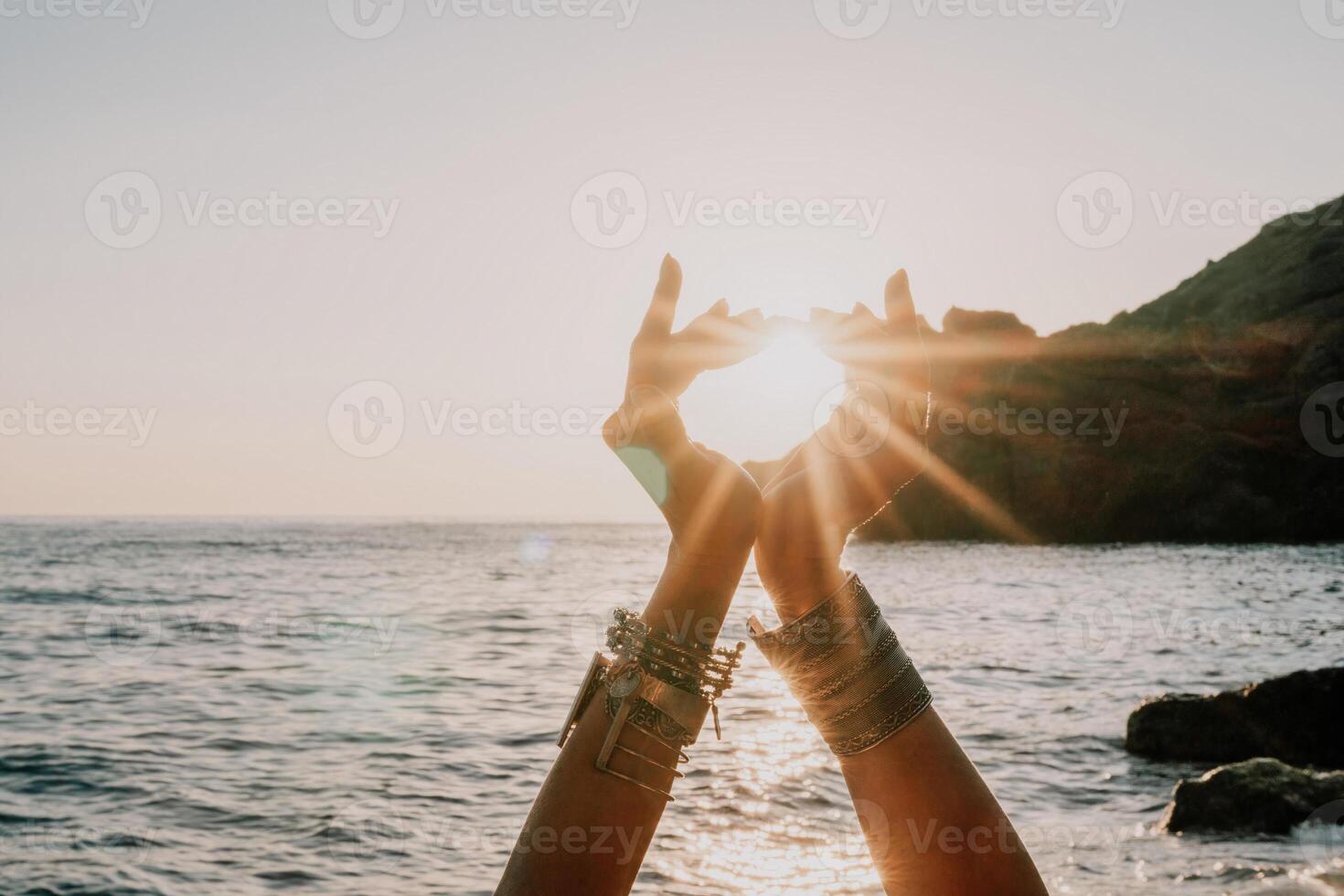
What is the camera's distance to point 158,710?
572 inches

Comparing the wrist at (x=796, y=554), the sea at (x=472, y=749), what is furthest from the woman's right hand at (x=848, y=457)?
the sea at (x=472, y=749)

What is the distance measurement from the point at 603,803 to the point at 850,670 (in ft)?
1.92

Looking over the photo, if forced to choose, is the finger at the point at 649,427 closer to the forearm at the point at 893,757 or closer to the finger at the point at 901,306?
the forearm at the point at 893,757

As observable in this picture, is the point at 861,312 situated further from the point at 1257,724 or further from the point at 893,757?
the point at 1257,724

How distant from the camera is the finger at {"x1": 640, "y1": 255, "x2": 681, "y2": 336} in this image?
1824 mm

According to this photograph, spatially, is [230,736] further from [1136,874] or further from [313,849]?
[1136,874]

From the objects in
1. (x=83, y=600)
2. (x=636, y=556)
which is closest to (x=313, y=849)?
(x=83, y=600)

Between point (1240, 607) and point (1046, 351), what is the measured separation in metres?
54.1

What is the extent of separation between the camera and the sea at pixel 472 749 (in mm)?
8008

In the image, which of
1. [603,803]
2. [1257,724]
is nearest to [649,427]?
[603,803]

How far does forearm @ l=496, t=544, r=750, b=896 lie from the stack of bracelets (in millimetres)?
15

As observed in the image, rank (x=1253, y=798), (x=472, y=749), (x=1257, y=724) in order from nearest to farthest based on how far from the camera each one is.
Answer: (x=1253, y=798) → (x=1257, y=724) → (x=472, y=749)

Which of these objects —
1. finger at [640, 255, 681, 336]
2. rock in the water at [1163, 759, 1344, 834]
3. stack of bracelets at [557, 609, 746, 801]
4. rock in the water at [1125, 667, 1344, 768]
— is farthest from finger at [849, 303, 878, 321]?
rock in the water at [1125, 667, 1344, 768]

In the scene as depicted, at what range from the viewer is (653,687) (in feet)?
5.52
